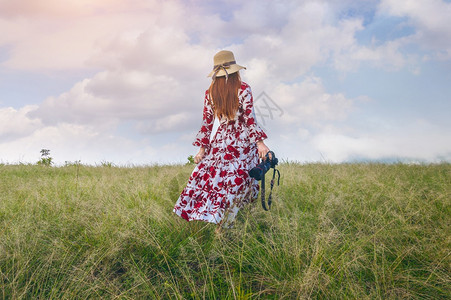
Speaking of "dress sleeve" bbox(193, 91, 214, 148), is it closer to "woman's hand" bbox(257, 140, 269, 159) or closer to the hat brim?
the hat brim

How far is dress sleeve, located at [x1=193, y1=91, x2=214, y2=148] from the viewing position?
355 cm

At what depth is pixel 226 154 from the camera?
3396 mm

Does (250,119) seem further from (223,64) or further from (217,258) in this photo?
(217,258)

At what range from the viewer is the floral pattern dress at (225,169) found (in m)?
3.25

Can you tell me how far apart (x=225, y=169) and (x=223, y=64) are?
1.04 meters

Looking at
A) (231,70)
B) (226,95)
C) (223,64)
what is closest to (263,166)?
(226,95)

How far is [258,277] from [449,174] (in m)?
5.65

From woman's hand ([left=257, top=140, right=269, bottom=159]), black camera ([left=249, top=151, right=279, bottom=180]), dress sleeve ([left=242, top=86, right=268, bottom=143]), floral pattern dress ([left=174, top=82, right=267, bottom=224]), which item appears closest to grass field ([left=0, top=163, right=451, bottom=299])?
floral pattern dress ([left=174, top=82, right=267, bottom=224])

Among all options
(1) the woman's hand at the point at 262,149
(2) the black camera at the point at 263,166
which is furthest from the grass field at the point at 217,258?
(1) the woman's hand at the point at 262,149

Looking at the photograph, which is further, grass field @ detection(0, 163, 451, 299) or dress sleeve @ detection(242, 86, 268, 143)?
dress sleeve @ detection(242, 86, 268, 143)

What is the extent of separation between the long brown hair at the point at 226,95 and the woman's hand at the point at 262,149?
378 mm

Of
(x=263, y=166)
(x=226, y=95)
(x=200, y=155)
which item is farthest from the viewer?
(x=200, y=155)

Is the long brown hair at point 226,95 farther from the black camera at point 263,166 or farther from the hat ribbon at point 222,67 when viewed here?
the black camera at point 263,166

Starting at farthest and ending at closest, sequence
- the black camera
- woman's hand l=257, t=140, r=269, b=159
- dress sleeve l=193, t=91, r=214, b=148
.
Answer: dress sleeve l=193, t=91, r=214, b=148
woman's hand l=257, t=140, r=269, b=159
the black camera
